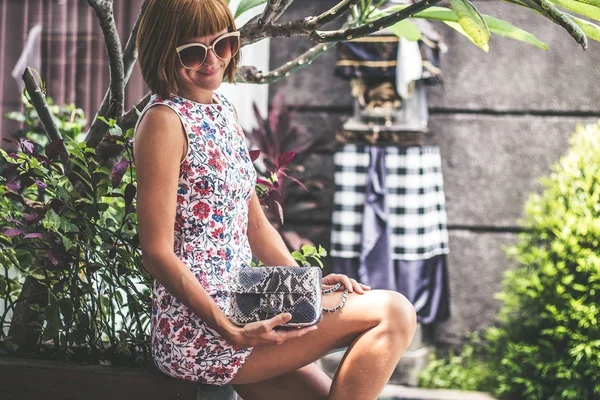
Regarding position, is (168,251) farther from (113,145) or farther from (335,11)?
(335,11)

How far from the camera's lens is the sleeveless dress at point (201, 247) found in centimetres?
170

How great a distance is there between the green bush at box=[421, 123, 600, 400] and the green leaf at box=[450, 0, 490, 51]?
2447 millimetres

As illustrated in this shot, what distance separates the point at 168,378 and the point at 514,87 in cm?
379

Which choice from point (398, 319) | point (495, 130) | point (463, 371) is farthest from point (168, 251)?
point (495, 130)

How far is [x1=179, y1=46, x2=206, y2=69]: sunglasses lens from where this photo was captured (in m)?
1.72

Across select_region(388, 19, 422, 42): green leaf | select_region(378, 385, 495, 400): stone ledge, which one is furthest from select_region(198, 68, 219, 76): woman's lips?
select_region(378, 385, 495, 400): stone ledge

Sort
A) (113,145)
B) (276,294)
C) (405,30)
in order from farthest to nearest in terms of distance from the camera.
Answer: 1. (405,30)
2. (113,145)
3. (276,294)

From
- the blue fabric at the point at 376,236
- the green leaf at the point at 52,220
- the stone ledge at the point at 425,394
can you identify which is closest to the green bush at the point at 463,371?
the stone ledge at the point at 425,394

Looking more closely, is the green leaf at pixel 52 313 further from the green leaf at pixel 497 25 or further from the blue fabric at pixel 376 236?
the blue fabric at pixel 376 236

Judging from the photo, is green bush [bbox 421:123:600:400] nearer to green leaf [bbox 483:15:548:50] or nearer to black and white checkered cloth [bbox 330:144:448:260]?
black and white checkered cloth [bbox 330:144:448:260]

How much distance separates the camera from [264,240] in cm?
200

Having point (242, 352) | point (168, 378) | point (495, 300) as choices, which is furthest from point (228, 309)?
→ point (495, 300)

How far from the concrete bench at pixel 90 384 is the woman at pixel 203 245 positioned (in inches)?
1.7

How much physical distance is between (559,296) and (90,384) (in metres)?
2.77
